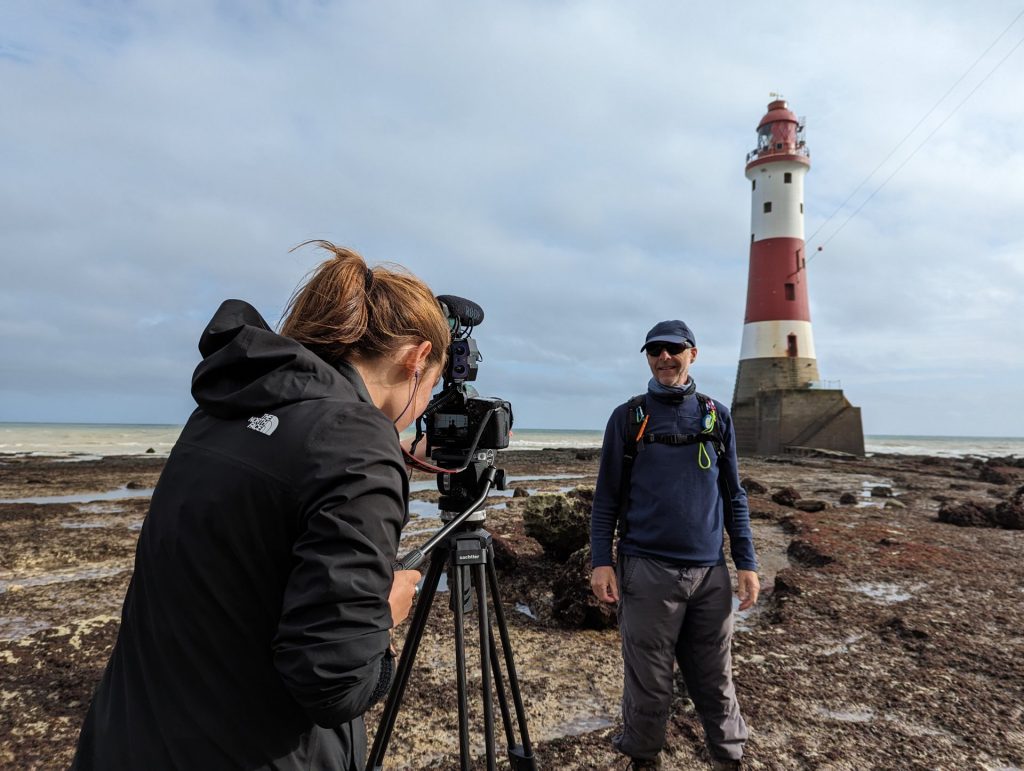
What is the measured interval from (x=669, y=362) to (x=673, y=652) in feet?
4.38

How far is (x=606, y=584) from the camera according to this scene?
303 cm

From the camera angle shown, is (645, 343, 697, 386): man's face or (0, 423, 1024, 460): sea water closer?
(645, 343, 697, 386): man's face

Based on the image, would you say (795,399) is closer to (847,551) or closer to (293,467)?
(847,551)

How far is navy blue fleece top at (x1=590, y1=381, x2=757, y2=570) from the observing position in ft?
9.34

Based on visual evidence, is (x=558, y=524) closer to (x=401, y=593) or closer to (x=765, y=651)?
(x=765, y=651)

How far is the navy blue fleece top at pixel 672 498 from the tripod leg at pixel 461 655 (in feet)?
3.42

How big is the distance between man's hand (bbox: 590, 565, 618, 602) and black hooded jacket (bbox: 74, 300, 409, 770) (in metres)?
2.12

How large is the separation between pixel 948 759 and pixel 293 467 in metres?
3.30

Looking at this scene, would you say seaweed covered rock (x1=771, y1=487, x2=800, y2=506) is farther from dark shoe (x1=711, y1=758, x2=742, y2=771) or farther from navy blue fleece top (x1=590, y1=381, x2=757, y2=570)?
dark shoe (x1=711, y1=758, x2=742, y2=771)

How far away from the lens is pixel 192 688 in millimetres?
995

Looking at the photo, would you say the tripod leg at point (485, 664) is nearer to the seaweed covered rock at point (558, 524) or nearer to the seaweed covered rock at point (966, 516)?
the seaweed covered rock at point (558, 524)

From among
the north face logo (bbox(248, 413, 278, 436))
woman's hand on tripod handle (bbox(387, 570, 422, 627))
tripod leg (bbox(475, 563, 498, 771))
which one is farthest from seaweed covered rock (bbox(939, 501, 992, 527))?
the north face logo (bbox(248, 413, 278, 436))

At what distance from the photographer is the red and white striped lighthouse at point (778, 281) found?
27.0m

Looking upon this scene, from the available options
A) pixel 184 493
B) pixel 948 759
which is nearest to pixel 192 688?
pixel 184 493
